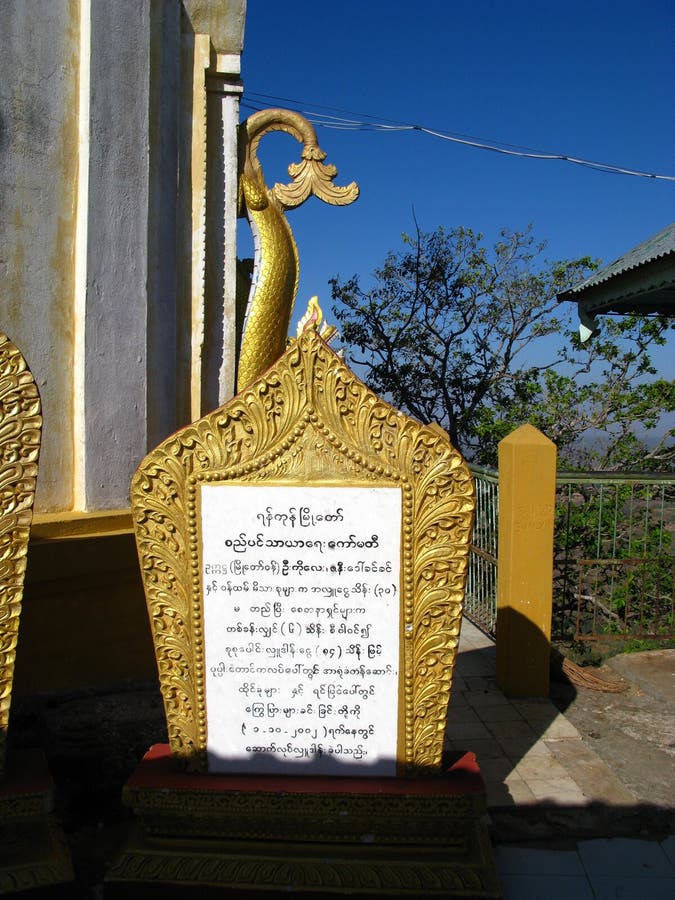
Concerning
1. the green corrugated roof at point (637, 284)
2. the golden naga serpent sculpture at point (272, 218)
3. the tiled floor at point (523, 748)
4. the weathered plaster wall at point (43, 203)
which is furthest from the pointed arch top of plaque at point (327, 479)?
the green corrugated roof at point (637, 284)

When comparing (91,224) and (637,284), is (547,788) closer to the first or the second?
(91,224)

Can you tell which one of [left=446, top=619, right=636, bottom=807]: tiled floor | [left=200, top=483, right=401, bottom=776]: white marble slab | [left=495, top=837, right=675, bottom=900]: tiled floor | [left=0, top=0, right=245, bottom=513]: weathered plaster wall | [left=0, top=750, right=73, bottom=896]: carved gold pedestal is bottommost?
[left=495, top=837, right=675, bottom=900]: tiled floor

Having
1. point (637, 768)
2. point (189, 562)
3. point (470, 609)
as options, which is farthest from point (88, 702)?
point (470, 609)

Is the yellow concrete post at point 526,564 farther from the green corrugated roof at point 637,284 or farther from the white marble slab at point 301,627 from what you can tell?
the green corrugated roof at point 637,284

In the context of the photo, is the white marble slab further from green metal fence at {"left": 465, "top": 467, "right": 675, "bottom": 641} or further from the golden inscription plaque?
green metal fence at {"left": 465, "top": 467, "right": 675, "bottom": 641}

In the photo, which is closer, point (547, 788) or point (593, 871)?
point (593, 871)

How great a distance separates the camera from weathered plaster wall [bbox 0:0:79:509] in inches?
126

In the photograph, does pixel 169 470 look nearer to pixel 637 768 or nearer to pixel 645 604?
pixel 637 768

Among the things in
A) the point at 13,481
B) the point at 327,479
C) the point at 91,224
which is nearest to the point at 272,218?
the point at 91,224

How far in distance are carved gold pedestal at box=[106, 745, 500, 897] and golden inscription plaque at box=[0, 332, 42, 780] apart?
0.65 m

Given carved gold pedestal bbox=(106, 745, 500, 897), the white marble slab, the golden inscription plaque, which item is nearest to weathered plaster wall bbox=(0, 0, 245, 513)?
the golden inscription plaque

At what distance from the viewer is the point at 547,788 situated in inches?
128

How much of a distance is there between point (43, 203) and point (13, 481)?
1.49 m

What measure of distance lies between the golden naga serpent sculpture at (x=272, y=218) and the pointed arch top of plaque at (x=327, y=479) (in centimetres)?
164
